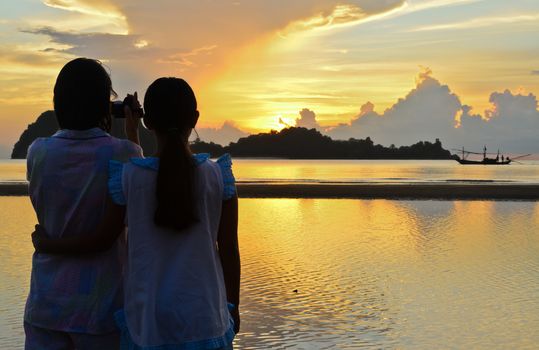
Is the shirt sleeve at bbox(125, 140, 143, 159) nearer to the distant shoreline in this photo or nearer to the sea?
the sea

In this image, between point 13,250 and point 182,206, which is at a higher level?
point 182,206

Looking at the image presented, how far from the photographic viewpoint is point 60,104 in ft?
8.58

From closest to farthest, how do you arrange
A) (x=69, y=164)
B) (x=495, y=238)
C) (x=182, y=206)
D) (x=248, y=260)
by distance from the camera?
(x=182, y=206) < (x=69, y=164) < (x=248, y=260) < (x=495, y=238)

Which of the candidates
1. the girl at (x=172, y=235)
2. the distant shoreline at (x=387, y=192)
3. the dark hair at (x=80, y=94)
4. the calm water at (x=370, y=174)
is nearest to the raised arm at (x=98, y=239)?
the girl at (x=172, y=235)

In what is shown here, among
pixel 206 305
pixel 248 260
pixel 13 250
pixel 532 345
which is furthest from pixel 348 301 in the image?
pixel 13 250

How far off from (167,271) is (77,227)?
15.6 inches

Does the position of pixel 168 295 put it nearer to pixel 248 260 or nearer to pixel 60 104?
pixel 60 104

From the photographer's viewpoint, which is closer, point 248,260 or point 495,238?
point 248,260

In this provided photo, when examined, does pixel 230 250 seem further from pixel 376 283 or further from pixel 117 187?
pixel 376 283

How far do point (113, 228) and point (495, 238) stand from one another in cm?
1435

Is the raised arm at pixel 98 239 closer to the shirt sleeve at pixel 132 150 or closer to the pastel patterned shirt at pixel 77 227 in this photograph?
the pastel patterned shirt at pixel 77 227

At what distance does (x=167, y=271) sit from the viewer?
2.47 m

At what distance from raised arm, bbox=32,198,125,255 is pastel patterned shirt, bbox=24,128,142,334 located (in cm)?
3

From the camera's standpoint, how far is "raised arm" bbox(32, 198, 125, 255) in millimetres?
2504
